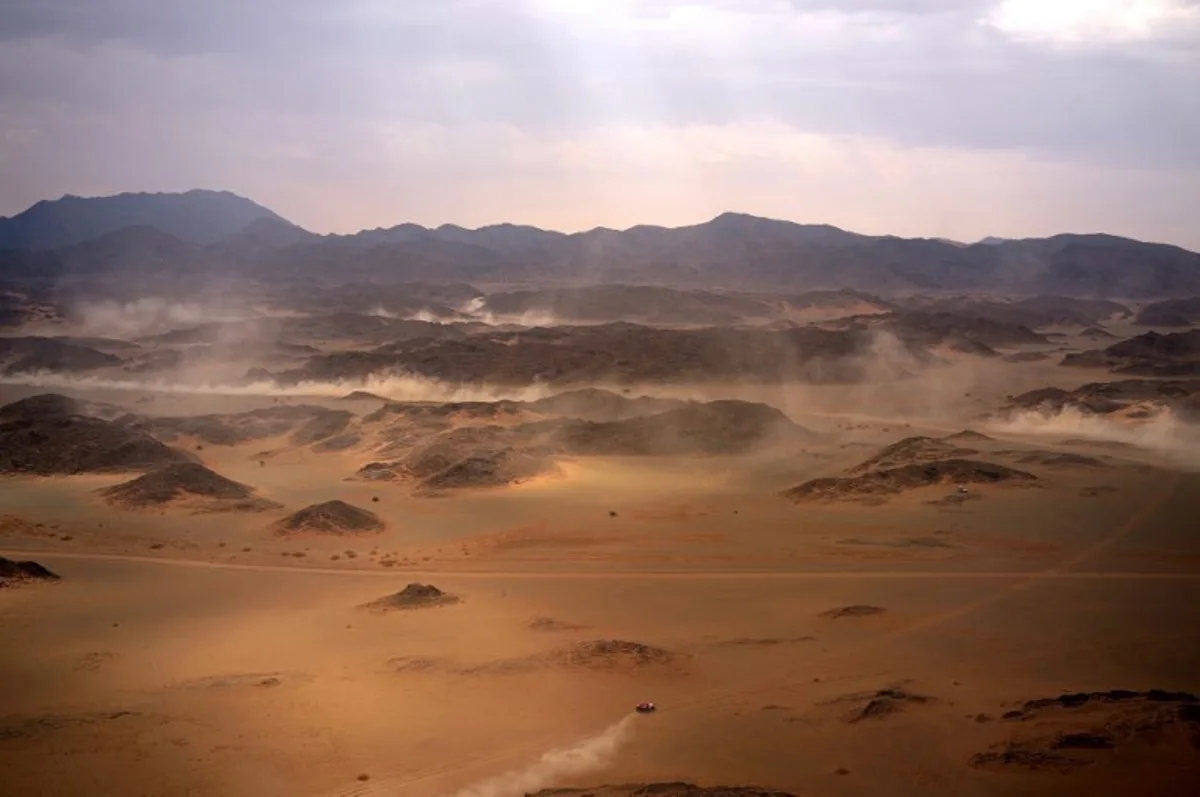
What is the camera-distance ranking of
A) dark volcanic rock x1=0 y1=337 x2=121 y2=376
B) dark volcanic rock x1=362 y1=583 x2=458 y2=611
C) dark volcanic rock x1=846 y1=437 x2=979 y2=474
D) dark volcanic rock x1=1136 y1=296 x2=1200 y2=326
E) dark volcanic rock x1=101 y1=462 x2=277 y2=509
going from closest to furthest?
dark volcanic rock x1=362 y1=583 x2=458 y2=611, dark volcanic rock x1=101 y1=462 x2=277 y2=509, dark volcanic rock x1=846 y1=437 x2=979 y2=474, dark volcanic rock x1=0 y1=337 x2=121 y2=376, dark volcanic rock x1=1136 y1=296 x2=1200 y2=326

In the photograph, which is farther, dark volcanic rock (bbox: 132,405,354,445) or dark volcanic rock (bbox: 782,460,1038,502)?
dark volcanic rock (bbox: 132,405,354,445)

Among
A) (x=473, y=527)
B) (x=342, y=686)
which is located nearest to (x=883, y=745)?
(x=342, y=686)

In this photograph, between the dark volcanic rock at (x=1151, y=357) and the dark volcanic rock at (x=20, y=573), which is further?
the dark volcanic rock at (x=1151, y=357)

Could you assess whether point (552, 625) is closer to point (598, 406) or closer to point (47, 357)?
point (598, 406)

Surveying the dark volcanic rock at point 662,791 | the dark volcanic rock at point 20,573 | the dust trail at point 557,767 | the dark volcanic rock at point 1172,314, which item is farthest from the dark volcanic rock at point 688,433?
the dark volcanic rock at point 1172,314

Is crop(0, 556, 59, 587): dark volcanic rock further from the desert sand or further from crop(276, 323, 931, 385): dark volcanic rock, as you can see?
crop(276, 323, 931, 385): dark volcanic rock

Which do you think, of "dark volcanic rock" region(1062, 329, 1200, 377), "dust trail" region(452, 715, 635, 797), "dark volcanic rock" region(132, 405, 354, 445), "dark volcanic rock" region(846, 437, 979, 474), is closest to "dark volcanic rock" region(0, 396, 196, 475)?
"dark volcanic rock" region(132, 405, 354, 445)

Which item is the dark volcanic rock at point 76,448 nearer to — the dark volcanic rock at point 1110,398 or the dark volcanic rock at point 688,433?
the dark volcanic rock at point 688,433

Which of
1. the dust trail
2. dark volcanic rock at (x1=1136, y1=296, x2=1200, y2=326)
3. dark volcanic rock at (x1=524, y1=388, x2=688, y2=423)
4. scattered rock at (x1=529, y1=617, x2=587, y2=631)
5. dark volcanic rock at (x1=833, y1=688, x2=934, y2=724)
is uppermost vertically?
dark volcanic rock at (x1=1136, y1=296, x2=1200, y2=326)
